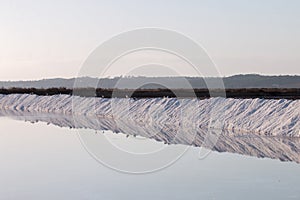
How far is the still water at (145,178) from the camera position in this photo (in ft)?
41.4

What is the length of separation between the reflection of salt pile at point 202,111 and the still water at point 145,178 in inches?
295

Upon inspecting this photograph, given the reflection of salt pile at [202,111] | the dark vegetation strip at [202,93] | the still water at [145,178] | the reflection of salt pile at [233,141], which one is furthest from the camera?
the dark vegetation strip at [202,93]

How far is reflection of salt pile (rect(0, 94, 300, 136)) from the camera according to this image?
89.0 feet

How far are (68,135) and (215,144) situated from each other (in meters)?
8.57

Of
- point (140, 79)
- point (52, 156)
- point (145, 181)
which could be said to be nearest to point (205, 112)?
point (52, 156)

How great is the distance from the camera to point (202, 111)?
112 feet

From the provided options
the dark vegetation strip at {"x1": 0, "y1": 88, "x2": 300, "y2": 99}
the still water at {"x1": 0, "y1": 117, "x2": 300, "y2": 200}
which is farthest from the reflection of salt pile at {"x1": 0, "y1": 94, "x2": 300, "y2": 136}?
the dark vegetation strip at {"x1": 0, "y1": 88, "x2": 300, "y2": 99}

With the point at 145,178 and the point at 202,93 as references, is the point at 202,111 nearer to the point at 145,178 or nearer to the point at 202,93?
the point at 145,178

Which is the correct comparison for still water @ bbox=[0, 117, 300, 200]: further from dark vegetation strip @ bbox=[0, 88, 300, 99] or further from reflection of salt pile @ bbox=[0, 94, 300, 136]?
dark vegetation strip @ bbox=[0, 88, 300, 99]

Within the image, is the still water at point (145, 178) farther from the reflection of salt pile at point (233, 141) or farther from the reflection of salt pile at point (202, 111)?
the reflection of salt pile at point (202, 111)

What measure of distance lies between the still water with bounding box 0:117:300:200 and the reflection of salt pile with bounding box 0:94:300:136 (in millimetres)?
7506

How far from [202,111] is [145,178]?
19.3 meters

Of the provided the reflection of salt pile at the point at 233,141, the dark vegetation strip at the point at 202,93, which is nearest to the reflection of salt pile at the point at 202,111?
the reflection of salt pile at the point at 233,141

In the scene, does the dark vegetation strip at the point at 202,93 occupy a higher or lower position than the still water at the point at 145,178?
lower
